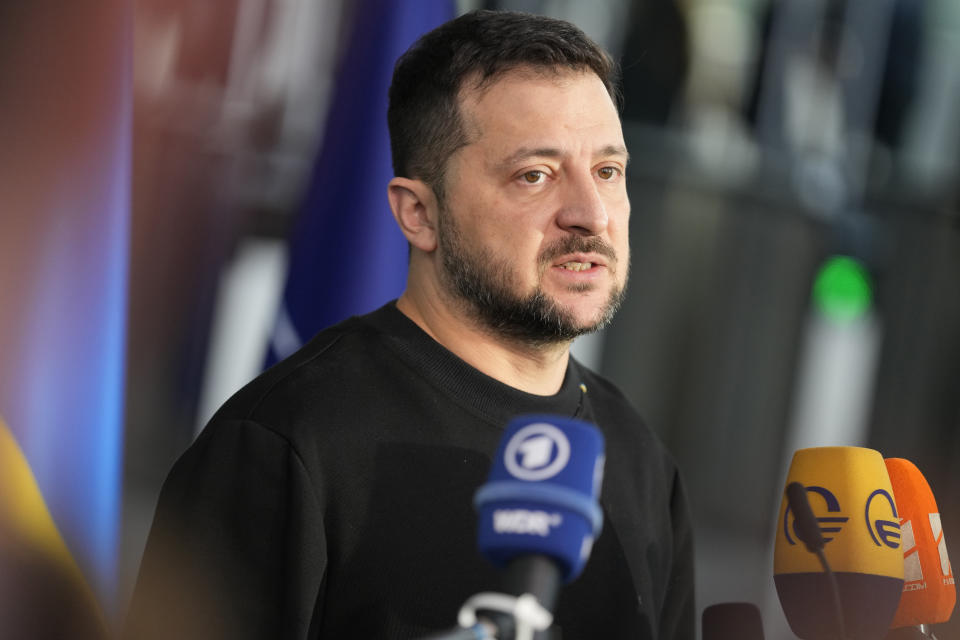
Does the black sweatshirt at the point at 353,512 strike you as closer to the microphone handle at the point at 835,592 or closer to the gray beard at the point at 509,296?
the gray beard at the point at 509,296

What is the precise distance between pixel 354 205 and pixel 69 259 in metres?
0.67

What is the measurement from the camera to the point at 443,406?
64.2 inches

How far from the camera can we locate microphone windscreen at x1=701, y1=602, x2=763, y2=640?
140cm

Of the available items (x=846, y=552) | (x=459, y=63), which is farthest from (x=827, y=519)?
(x=459, y=63)

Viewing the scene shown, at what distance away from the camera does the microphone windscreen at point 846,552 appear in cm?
135

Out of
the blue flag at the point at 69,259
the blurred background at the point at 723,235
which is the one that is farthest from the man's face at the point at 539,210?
the blurred background at the point at 723,235

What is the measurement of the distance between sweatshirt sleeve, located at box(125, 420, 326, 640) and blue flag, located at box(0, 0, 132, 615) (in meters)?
0.56

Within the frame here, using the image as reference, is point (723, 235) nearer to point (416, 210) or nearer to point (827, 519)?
point (416, 210)

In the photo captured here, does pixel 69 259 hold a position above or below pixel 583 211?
below

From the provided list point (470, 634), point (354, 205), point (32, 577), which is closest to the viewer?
point (470, 634)

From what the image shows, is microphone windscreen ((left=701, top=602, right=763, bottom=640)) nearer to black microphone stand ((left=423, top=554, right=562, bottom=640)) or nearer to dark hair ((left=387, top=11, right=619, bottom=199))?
black microphone stand ((left=423, top=554, right=562, bottom=640))

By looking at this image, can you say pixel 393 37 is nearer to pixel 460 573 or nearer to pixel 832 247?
pixel 460 573

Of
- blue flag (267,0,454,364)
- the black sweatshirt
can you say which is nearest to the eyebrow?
the black sweatshirt

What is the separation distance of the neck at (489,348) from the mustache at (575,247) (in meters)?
0.13
